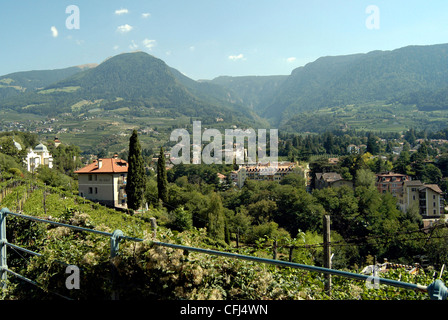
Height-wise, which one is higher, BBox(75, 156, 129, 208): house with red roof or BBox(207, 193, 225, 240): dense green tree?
BBox(75, 156, 129, 208): house with red roof

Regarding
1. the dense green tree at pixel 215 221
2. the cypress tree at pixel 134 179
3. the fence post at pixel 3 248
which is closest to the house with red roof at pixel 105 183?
the cypress tree at pixel 134 179

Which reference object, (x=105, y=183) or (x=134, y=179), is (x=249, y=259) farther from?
(x=105, y=183)

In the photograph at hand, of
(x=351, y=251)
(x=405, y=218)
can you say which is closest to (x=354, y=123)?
(x=405, y=218)

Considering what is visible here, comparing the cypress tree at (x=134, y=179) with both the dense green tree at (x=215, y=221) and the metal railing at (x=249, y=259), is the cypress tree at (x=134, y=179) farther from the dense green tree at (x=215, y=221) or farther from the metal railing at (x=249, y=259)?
the metal railing at (x=249, y=259)

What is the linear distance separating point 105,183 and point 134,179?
18.0ft

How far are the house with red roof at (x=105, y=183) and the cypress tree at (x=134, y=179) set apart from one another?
3968 millimetres

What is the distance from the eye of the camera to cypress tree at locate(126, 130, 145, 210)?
24.8 metres

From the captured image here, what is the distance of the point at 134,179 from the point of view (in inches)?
981

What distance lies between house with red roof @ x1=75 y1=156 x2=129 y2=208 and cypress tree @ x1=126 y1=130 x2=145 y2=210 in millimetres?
3968

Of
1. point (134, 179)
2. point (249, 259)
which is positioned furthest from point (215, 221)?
point (249, 259)

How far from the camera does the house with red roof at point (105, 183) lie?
28.8m

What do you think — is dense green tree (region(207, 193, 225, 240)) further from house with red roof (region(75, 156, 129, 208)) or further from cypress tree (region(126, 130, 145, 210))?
house with red roof (region(75, 156, 129, 208))

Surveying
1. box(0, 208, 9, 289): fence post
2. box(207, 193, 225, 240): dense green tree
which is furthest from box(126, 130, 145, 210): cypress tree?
box(0, 208, 9, 289): fence post
